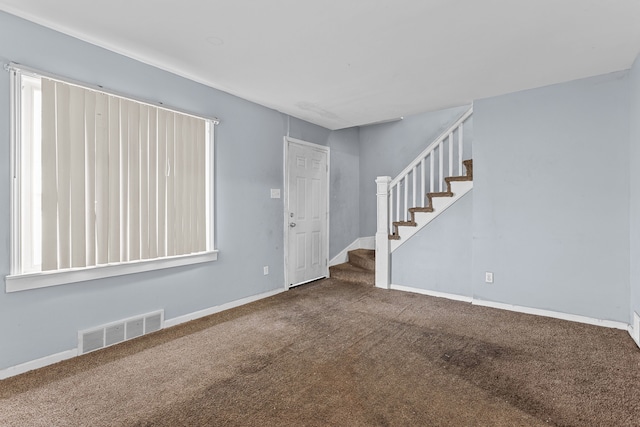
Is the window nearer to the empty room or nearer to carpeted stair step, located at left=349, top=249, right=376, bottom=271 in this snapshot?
the empty room

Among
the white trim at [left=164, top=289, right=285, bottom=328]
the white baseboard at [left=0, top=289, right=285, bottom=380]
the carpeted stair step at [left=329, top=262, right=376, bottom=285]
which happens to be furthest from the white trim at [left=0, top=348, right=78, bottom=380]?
the carpeted stair step at [left=329, top=262, right=376, bottom=285]

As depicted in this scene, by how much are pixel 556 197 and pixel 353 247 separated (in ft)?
10.8

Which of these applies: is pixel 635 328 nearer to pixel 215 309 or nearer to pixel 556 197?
pixel 556 197

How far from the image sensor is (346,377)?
2.15 meters

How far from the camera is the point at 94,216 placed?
2.53 metres

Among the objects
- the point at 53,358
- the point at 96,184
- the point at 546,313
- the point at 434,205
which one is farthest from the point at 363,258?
the point at 53,358

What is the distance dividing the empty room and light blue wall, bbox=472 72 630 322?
0.06 ft

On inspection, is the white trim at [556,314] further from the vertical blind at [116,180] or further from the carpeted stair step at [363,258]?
the vertical blind at [116,180]

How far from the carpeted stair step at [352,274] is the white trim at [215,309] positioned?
1.17 meters

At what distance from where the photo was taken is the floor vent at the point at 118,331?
2.49 metres

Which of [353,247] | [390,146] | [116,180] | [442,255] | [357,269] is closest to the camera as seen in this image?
[116,180]

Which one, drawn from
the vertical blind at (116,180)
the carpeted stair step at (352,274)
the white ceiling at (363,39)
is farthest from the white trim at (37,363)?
the carpeted stair step at (352,274)

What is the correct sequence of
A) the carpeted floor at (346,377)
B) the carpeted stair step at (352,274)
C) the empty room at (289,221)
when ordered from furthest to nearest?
the carpeted stair step at (352,274)
the empty room at (289,221)
the carpeted floor at (346,377)

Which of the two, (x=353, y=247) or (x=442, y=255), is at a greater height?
(x=442, y=255)
